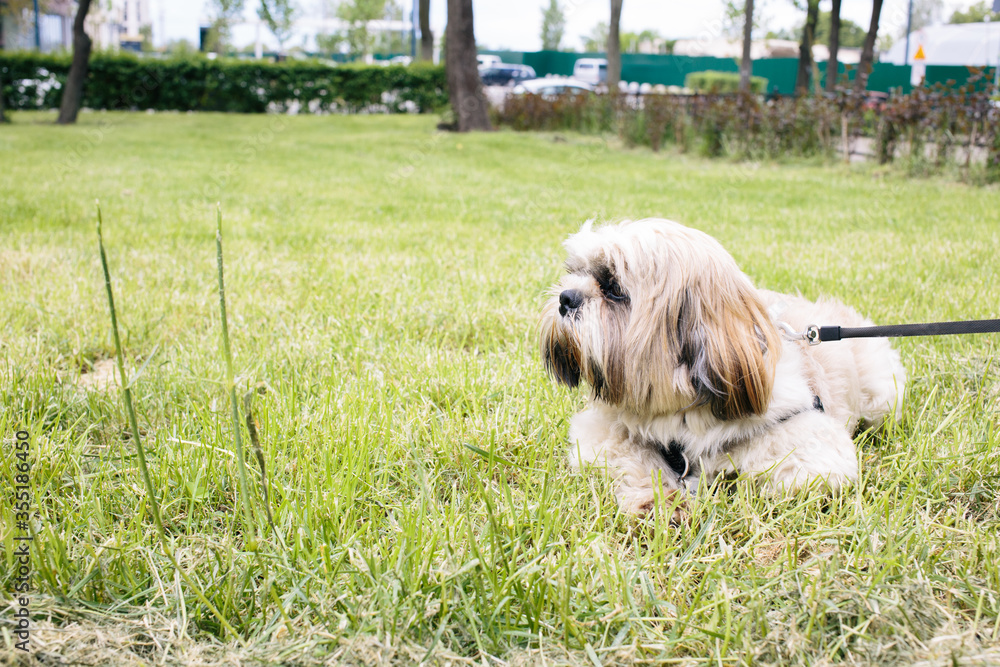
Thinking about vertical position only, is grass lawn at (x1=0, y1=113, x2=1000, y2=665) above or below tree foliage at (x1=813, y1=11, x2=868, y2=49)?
below

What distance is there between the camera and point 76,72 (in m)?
21.2

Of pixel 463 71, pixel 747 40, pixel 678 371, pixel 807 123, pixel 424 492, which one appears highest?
pixel 747 40

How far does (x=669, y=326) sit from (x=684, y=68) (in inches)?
2536

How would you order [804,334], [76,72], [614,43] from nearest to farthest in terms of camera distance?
[804,334] → [76,72] → [614,43]

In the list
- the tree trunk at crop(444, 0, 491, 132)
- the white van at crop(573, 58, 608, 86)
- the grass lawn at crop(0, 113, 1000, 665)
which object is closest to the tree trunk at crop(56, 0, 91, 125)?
the tree trunk at crop(444, 0, 491, 132)

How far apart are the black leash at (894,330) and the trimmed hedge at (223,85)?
29958 millimetres

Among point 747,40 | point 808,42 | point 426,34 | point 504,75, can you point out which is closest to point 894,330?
point 747,40

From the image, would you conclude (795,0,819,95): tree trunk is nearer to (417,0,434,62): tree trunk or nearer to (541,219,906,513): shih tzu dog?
(417,0,434,62): tree trunk

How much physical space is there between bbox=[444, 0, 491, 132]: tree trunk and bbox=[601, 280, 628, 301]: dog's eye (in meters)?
18.2

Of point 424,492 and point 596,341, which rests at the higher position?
point 596,341

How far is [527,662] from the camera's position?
60.5 inches

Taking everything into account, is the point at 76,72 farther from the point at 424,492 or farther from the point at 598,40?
the point at 598,40

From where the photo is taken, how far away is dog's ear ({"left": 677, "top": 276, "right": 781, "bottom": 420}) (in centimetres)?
202

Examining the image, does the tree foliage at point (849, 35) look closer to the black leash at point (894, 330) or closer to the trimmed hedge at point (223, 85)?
the trimmed hedge at point (223, 85)
